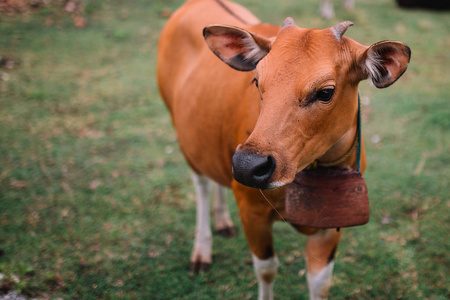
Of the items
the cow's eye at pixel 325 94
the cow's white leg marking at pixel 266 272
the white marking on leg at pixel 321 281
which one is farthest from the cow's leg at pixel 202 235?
the cow's eye at pixel 325 94

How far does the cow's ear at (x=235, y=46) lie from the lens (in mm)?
2404

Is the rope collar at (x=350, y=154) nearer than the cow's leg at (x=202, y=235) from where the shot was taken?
Yes

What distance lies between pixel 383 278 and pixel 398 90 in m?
3.87

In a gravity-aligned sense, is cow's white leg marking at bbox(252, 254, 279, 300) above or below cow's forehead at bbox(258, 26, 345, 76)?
below

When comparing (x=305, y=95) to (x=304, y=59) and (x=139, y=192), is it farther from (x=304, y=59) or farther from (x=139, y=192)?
(x=139, y=192)

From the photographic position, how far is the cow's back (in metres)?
2.77

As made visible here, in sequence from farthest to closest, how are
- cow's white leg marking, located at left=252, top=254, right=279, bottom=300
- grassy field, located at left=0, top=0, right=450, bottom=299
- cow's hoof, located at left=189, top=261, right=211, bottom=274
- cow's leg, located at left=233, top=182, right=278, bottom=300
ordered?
cow's hoof, located at left=189, top=261, right=211, bottom=274 → grassy field, located at left=0, top=0, right=450, bottom=299 → cow's white leg marking, located at left=252, top=254, right=279, bottom=300 → cow's leg, located at left=233, top=182, right=278, bottom=300

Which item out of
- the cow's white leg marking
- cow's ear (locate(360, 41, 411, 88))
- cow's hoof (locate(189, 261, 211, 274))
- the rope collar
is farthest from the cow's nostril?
cow's hoof (locate(189, 261, 211, 274))

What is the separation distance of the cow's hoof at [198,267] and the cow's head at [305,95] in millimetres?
1870

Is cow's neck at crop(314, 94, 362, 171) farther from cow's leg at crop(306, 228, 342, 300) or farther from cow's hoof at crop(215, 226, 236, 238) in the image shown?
cow's hoof at crop(215, 226, 236, 238)

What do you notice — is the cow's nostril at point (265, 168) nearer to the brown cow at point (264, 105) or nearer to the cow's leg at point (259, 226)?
the brown cow at point (264, 105)

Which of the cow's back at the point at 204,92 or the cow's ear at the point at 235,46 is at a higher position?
the cow's ear at the point at 235,46

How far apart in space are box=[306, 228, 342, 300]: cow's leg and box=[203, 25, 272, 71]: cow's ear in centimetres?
116

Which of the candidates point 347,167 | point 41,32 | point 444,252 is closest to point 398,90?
point 444,252
